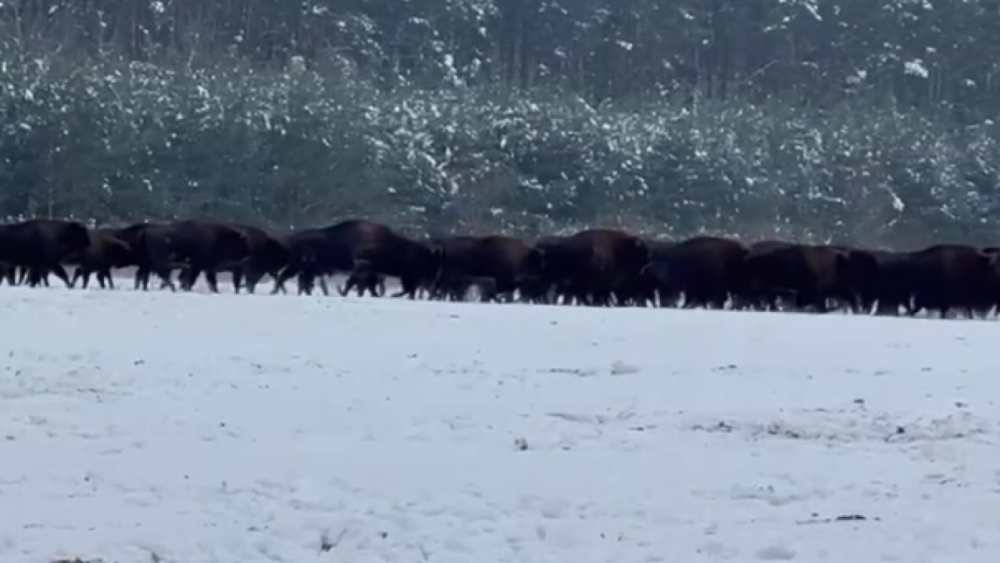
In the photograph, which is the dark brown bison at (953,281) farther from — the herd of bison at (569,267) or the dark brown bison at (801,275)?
the dark brown bison at (801,275)

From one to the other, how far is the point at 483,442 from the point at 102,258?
2144 cm

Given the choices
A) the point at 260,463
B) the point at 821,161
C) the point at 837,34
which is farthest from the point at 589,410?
the point at 837,34

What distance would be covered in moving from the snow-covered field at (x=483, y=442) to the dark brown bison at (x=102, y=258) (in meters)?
11.9

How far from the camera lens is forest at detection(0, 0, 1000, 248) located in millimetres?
55250

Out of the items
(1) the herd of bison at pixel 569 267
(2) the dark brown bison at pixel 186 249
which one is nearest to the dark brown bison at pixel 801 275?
(1) the herd of bison at pixel 569 267

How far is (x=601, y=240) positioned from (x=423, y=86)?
34.2m

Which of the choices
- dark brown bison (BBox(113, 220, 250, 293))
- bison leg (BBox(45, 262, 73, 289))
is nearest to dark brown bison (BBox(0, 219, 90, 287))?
bison leg (BBox(45, 262, 73, 289))

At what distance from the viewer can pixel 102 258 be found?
33719mm

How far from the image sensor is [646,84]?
3027 inches

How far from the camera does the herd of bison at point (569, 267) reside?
111 feet

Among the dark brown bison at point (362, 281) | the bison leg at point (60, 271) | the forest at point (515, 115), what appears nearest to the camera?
the bison leg at point (60, 271)

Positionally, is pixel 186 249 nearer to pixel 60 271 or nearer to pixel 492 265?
pixel 60 271

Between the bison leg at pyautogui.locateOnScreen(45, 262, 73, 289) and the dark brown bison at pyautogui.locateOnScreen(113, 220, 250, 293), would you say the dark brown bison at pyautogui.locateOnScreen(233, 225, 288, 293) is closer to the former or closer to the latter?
the dark brown bison at pyautogui.locateOnScreen(113, 220, 250, 293)

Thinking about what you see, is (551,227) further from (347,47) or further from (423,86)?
(347,47)
